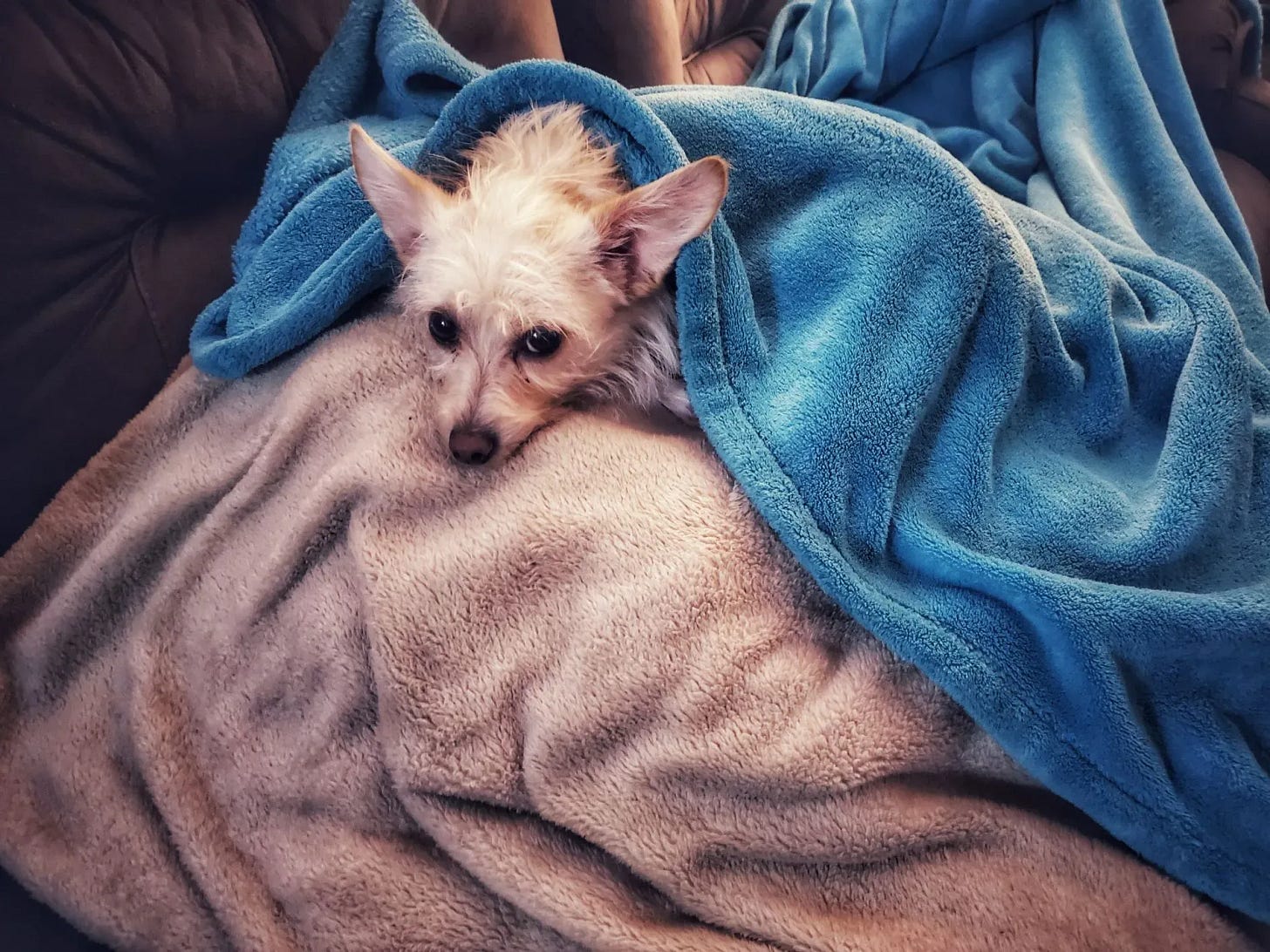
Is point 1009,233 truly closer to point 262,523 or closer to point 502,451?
point 502,451

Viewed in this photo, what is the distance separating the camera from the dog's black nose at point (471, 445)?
0.95m

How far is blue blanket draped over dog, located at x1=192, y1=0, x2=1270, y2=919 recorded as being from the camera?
861mm

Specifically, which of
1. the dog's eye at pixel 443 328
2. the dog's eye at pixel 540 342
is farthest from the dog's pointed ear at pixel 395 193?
the dog's eye at pixel 540 342

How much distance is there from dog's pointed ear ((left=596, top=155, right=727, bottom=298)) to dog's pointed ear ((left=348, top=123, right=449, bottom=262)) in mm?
262

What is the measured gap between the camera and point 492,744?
79 cm

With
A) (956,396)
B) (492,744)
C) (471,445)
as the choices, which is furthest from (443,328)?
(956,396)

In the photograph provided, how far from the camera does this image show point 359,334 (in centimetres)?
106

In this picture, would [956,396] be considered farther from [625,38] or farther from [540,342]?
[625,38]

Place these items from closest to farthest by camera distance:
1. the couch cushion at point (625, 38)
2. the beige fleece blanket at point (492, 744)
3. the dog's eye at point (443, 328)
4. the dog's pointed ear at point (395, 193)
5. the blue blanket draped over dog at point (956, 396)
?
the beige fleece blanket at point (492, 744) → the blue blanket draped over dog at point (956, 396) → the dog's pointed ear at point (395, 193) → the dog's eye at point (443, 328) → the couch cushion at point (625, 38)

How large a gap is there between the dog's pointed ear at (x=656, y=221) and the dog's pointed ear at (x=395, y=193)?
0.26 metres

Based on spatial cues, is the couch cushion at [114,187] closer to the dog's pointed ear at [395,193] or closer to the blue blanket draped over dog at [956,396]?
the blue blanket draped over dog at [956,396]

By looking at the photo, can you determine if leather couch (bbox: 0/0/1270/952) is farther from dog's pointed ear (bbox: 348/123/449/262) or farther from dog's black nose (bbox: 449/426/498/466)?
dog's black nose (bbox: 449/426/498/466)

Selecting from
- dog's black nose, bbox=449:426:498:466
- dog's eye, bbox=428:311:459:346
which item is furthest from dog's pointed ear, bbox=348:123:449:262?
dog's black nose, bbox=449:426:498:466

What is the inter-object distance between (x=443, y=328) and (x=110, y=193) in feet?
1.50
